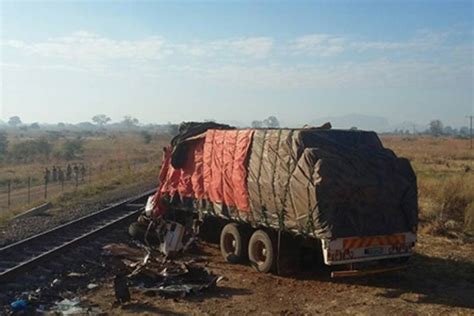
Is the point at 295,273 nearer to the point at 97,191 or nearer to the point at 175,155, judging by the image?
the point at 175,155

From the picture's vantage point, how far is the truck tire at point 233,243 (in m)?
12.6

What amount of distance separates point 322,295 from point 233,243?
3.22 m

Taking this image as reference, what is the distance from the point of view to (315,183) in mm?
10102

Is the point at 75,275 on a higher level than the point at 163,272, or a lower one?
lower

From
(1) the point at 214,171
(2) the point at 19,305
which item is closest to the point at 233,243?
(1) the point at 214,171

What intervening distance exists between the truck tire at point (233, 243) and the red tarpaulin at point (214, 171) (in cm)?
59

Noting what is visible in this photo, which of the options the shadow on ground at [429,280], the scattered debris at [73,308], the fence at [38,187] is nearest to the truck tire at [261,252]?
the shadow on ground at [429,280]

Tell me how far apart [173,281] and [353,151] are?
164 inches

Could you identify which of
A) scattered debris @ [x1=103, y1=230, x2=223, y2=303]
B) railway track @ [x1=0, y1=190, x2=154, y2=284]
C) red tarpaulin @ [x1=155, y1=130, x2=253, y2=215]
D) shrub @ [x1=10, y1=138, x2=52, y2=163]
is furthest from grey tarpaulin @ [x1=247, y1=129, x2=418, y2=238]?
shrub @ [x1=10, y1=138, x2=52, y2=163]

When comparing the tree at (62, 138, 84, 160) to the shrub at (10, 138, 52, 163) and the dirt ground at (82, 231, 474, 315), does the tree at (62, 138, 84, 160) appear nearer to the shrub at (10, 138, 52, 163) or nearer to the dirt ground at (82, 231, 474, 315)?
the shrub at (10, 138, 52, 163)

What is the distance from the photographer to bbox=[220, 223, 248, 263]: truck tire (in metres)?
12.6

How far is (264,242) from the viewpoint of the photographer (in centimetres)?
1170

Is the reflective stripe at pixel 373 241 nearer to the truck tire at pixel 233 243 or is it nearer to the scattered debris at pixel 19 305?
the truck tire at pixel 233 243

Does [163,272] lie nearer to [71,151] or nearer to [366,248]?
[366,248]
